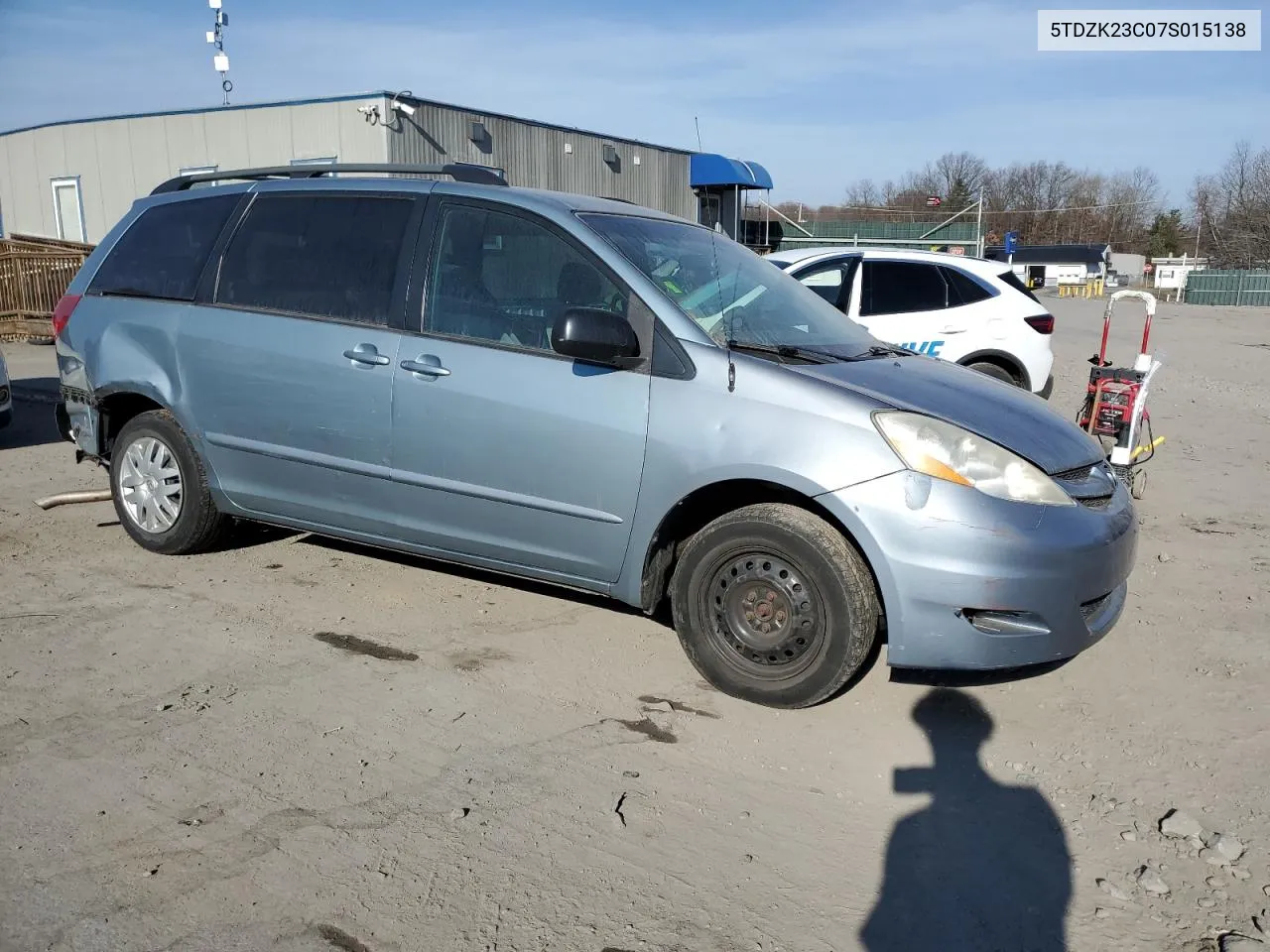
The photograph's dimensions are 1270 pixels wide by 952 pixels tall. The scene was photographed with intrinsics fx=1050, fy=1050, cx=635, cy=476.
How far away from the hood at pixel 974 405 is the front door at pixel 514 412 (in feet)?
2.73

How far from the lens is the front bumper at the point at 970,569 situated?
3.58 m

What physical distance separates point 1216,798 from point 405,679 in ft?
9.43

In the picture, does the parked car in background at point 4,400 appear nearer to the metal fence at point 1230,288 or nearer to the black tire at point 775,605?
the black tire at point 775,605

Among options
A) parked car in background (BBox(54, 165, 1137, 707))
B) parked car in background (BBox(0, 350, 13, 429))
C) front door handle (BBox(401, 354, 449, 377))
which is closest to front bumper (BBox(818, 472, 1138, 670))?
parked car in background (BBox(54, 165, 1137, 707))

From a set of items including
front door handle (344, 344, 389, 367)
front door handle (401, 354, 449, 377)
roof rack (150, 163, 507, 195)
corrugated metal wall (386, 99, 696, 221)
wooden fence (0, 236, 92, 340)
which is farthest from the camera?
corrugated metal wall (386, 99, 696, 221)

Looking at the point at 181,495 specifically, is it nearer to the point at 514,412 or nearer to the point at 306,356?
the point at 306,356

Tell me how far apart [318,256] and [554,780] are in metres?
2.76

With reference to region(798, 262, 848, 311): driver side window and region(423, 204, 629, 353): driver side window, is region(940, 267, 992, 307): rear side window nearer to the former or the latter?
region(798, 262, 848, 311): driver side window

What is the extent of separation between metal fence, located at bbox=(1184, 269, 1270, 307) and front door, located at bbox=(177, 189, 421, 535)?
148 feet

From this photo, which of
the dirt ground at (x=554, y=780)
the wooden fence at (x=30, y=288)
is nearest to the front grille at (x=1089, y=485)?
the dirt ground at (x=554, y=780)

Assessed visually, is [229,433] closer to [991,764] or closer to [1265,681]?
[991,764]

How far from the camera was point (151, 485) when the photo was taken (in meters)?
5.45

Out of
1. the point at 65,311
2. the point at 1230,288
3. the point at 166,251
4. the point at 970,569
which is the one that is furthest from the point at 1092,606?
the point at 1230,288

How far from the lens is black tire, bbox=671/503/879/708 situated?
3736mm
